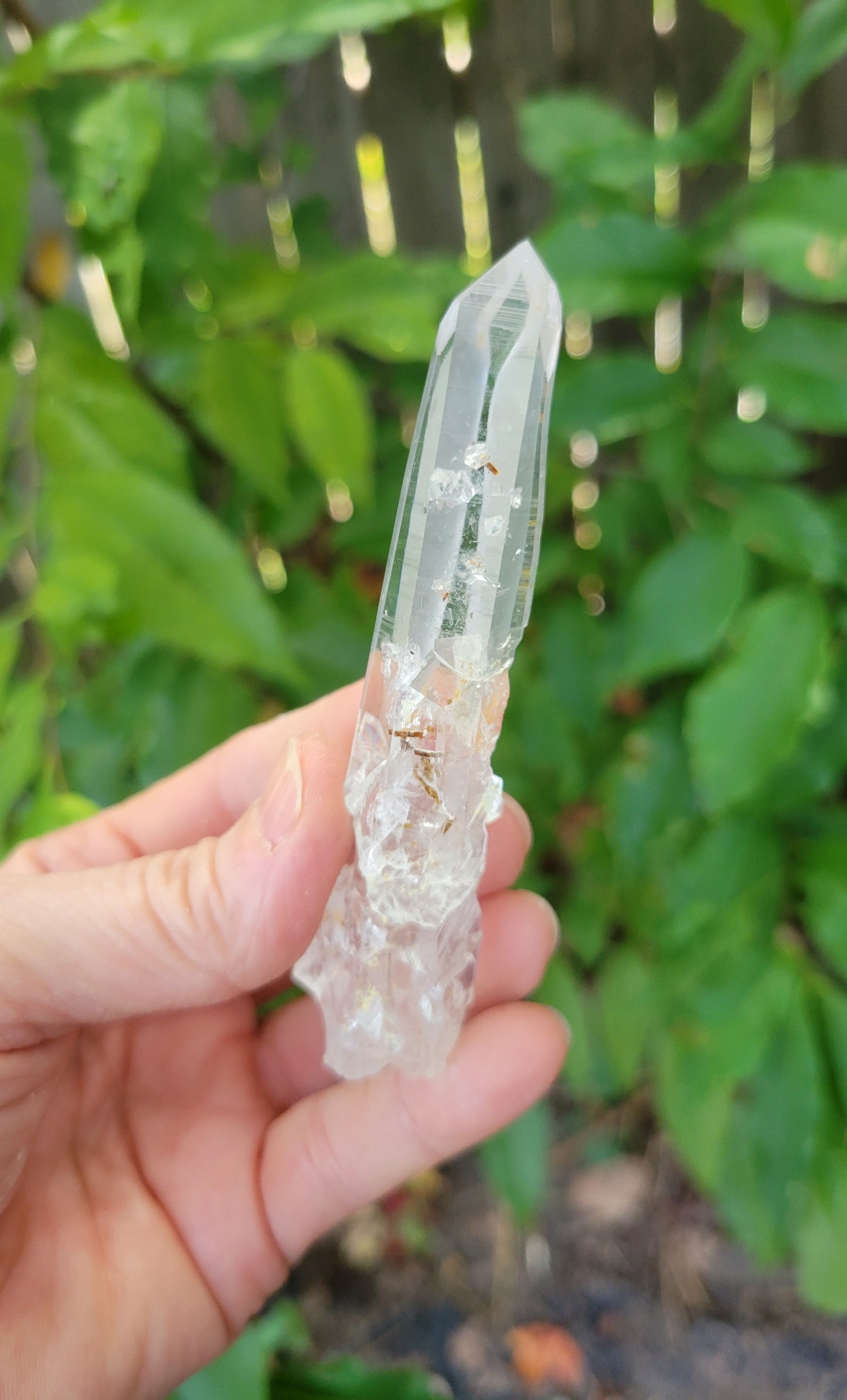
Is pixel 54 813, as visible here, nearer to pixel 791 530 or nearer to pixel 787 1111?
pixel 791 530

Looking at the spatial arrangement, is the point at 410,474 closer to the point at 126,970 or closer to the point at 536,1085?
the point at 126,970

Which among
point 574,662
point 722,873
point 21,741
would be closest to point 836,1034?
point 722,873

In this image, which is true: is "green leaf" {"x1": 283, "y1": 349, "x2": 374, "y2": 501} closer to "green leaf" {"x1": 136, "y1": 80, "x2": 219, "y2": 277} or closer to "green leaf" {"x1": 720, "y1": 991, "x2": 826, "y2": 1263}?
"green leaf" {"x1": 136, "y1": 80, "x2": 219, "y2": 277}

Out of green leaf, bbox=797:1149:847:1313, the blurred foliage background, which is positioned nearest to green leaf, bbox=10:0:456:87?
the blurred foliage background

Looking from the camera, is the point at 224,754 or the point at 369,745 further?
the point at 224,754

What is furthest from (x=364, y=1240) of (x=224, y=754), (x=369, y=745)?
(x=369, y=745)

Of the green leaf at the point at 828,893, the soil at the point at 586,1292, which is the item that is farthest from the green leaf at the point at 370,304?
the soil at the point at 586,1292
